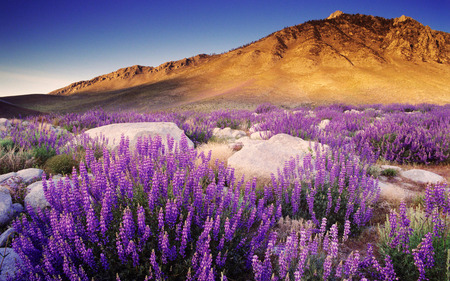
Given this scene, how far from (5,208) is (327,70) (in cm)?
3823

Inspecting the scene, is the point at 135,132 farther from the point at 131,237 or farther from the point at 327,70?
the point at 327,70

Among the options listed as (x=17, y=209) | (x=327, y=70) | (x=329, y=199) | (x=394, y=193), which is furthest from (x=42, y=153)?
(x=327, y=70)

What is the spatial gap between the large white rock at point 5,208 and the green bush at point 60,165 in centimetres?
116

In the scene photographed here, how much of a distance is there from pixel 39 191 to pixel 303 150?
4.07 m

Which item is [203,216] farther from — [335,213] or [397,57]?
[397,57]

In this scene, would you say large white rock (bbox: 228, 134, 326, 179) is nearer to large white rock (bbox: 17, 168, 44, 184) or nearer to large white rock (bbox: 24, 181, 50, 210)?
large white rock (bbox: 24, 181, 50, 210)

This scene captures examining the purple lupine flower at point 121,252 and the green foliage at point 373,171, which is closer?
the purple lupine flower at point 121,252

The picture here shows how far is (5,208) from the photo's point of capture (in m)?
2.47

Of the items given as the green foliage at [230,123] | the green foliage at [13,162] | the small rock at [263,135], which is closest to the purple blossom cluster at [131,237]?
the green foliage at [13,162]

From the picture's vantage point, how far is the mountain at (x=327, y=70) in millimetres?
28594

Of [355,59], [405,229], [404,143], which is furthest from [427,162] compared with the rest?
[355,59]

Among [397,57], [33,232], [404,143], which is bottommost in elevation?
[404,143]

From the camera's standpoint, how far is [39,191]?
8.82ft

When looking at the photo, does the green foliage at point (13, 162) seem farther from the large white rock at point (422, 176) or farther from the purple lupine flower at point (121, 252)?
the large white rock at point (422, 176)
